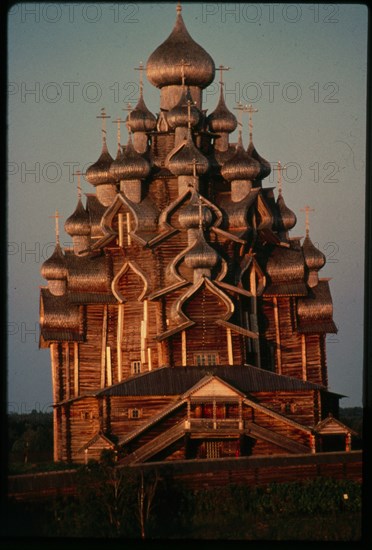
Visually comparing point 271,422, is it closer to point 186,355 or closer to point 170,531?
point 186,355

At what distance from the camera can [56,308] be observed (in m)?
44.4

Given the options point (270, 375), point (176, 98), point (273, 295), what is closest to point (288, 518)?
point (270, 375)

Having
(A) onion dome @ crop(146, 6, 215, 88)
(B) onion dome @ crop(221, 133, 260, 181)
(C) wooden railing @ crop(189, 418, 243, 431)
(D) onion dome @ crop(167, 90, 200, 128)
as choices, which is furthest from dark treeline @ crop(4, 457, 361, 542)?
(A) onion dome @ crop(146, 6, 215, 88)

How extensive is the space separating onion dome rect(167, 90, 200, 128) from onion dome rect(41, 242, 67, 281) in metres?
4.24

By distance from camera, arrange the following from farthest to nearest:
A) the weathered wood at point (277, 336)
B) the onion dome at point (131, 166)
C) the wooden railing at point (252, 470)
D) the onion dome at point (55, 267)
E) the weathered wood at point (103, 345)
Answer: the onion dome at point (55, 267) < the weathered wood at point (277, 336) < the weathered wood at point (103, 345) < the onion dome at point (131, 166) < the wooden railing at point (252, 470)

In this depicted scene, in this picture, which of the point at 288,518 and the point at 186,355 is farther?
the point at 186,355

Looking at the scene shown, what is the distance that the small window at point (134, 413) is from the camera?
3981 cm

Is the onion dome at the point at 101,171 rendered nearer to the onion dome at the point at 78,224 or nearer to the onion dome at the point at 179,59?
the onion dome at the point at 78,224

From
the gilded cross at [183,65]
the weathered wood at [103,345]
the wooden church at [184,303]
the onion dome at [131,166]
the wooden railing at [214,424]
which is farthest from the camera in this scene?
the gilded cross at [183,65]

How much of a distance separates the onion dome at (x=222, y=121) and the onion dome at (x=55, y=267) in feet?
15.3

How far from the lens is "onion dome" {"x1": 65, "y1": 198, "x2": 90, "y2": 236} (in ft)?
147

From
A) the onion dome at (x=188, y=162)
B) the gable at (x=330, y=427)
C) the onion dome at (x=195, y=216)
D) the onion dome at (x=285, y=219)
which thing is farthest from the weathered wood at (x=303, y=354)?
the onion dome at (x=188, y=162)

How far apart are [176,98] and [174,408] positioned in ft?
29.2

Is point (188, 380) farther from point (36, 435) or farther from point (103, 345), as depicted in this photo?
point (36, 435)
